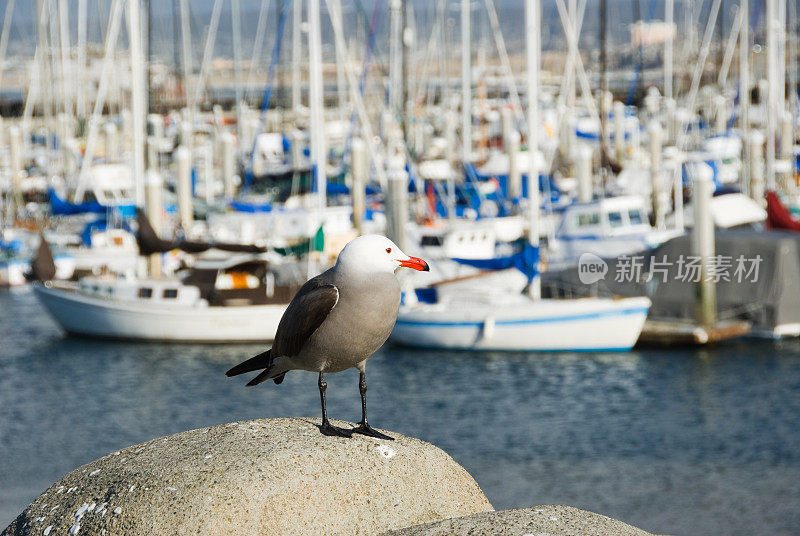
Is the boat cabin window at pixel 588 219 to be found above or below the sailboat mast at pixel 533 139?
below

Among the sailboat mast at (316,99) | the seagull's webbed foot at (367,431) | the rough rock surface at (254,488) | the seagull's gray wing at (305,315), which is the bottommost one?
the rough rock surface at (254,488)

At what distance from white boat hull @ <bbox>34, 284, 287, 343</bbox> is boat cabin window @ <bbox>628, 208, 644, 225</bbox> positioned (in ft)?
29.5

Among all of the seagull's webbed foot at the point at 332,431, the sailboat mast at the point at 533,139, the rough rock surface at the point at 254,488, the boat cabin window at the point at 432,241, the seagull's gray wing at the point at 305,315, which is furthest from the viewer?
the boat cabin window at the point at 432,241

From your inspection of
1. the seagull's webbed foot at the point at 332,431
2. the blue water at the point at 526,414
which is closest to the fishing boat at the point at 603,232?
the blue water at the point at 526,414

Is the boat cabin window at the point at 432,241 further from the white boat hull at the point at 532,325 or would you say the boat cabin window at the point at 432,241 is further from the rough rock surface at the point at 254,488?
the rough rock surface at the point at 254,488

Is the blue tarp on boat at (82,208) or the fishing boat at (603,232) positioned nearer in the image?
the fishing boat at (603,232)

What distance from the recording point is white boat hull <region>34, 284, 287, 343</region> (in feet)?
95.8

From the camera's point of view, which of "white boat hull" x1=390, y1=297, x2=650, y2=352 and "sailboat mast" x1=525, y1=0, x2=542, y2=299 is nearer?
"white boat hull" x1=390, y1=297, x2=650, y2=352

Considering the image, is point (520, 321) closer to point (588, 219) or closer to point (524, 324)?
point (524, 324)

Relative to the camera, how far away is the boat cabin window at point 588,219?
31266 mm

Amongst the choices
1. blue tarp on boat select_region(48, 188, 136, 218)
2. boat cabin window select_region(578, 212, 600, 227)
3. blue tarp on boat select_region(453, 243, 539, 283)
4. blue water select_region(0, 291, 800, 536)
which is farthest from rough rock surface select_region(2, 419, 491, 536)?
blue tarp on boat select_region(48, 188, 136, 218)

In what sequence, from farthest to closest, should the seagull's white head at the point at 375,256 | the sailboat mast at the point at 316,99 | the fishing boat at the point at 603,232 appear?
1. the sailboat mast at the point at 316,99
2. the fishing boat at the point at 603,232
3. the seagull's white head at the point at 375,256

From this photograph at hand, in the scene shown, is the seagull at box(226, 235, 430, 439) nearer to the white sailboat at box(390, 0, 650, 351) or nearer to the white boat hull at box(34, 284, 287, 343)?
the white sailboat at box(390, 0, 650, 351)

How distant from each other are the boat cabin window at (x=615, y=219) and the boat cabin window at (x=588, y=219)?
31 cm
